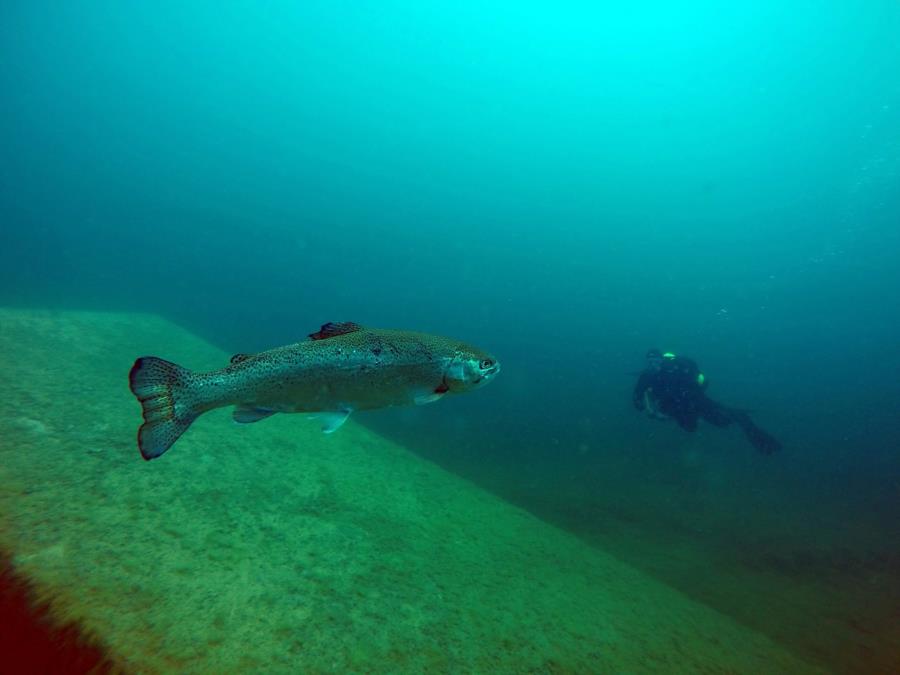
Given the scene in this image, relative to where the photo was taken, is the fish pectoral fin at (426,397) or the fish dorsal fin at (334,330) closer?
the fish pectoral fin at (426,397)

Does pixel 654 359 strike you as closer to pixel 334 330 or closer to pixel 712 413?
pixel 712 413

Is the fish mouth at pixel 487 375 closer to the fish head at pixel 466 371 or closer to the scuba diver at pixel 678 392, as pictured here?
the fish head at pixel 466 371

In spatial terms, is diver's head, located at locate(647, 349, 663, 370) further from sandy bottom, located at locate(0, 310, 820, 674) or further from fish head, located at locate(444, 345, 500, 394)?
fish head, located at locate(444, 345, 500, 394)

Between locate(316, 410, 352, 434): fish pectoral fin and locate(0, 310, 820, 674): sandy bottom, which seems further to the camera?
locate(0, 310, 820, 674): sandy bottom

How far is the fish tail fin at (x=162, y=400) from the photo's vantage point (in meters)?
2.56

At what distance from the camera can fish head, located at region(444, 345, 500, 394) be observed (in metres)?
2.97

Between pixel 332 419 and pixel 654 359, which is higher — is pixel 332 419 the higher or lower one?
the lower one

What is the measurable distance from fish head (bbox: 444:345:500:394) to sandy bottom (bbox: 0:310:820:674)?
6.80 ft

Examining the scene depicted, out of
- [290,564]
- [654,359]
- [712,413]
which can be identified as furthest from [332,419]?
[712,413]

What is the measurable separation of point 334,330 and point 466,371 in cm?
104

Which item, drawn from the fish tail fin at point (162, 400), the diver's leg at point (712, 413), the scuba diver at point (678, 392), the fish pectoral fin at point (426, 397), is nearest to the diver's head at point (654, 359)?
the scuba diver at point (678, 392)

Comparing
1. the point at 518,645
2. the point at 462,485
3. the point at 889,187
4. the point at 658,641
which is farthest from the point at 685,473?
the point at 889,187

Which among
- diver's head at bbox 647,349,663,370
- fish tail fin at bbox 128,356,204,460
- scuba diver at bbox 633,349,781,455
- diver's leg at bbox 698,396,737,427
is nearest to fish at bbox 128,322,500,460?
fish tail fin at bbox 128,356,204,460

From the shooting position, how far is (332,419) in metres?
2.77
